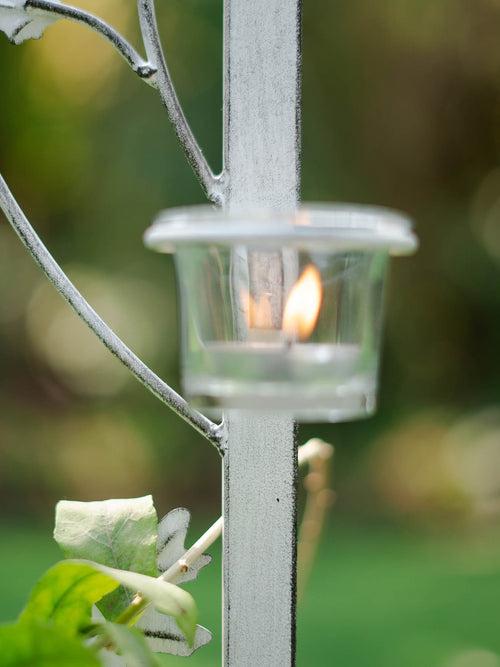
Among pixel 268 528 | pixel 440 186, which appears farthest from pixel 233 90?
pixel 440 186

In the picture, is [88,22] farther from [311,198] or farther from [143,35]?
[311,198]

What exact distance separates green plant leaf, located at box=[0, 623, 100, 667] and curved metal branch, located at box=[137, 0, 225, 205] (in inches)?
6.2

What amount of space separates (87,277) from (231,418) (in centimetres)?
175

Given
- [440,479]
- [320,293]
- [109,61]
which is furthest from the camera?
[440,479]

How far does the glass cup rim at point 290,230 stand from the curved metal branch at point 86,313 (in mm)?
82

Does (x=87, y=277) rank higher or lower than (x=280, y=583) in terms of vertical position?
higher

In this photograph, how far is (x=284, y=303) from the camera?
0.26 metres

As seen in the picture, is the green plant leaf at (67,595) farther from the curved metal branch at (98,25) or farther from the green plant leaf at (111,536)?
the curved metal branch at (98,25)

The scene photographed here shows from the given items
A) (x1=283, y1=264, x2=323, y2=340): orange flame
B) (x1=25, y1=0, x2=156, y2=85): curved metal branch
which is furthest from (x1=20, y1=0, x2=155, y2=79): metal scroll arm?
(x1=283, y1=264, x2=323, y2=340): orange flame

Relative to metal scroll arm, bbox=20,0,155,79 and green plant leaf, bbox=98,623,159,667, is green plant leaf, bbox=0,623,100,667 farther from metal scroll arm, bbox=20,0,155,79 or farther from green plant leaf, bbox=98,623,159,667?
metal scroll arm, bbox=20,0,155,79

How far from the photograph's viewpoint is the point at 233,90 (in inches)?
13.0

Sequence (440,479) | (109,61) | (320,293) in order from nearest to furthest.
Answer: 1. (320,293)
2. (109,61)
3. (440,479)

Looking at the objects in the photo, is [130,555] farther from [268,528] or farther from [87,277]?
[87,277]

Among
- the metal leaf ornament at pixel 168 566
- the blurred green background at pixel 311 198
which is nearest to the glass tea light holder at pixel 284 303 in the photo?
the metal leaf ornament at pixel 168 566
